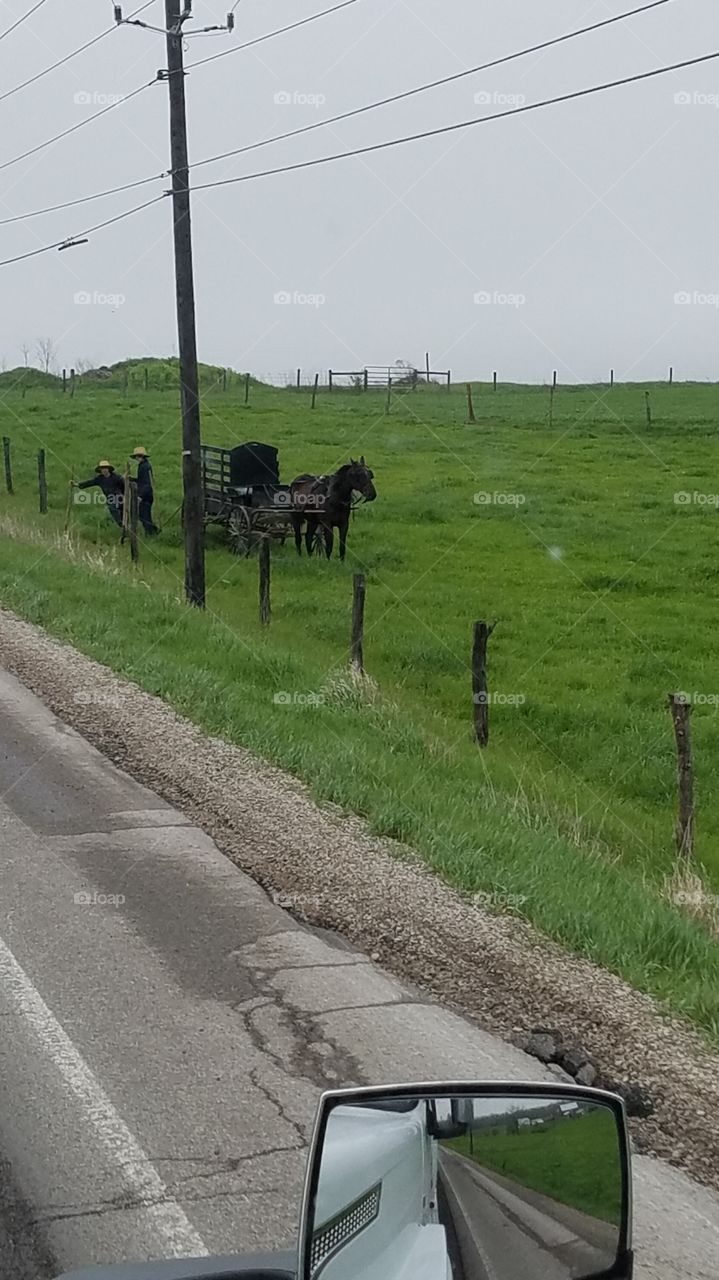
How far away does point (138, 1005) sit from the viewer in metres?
5.18

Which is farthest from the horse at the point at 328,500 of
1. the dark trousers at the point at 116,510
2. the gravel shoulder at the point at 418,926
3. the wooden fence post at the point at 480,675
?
the gravel shoulder at the point at 418,926

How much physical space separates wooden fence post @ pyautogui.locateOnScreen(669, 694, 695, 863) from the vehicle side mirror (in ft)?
23.0

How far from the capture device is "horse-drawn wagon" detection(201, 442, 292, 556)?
23.0 m

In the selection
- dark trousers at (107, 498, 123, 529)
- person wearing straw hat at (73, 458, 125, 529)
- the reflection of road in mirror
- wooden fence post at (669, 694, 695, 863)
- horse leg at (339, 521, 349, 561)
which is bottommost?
wooden fence post at (669, 694, 695, 863)

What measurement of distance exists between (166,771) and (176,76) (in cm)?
1123

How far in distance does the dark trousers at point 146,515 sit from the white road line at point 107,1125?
1832cm

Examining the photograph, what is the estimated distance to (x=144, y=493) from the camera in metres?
23.2

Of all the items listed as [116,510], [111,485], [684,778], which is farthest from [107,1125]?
[116,510]

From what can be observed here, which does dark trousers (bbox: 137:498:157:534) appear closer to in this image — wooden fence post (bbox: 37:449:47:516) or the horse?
the horse

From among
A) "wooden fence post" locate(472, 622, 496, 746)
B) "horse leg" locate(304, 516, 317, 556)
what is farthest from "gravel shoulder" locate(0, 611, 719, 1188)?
"horse leg" locate(304, 516, 317, 556)

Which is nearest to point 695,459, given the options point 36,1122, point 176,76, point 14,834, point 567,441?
point 567,441

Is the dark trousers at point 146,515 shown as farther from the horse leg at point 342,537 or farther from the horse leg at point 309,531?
the horse leg at point 342,537

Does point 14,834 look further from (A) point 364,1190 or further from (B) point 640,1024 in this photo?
(A) point 364,1190

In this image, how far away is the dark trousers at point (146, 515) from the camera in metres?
23.4
